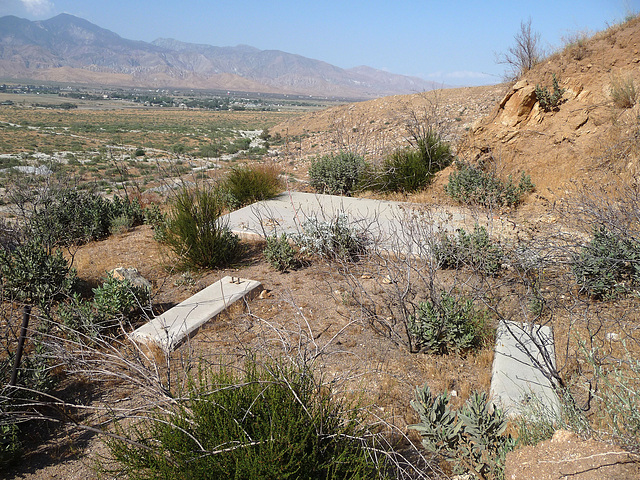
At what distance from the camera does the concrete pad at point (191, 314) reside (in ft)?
12.6

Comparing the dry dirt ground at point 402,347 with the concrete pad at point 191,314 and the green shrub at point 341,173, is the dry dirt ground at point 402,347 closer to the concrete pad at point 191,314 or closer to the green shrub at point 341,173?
the concrete pad at point 191,314

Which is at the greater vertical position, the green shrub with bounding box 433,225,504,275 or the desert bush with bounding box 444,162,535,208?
the desert bush with bounding box 444,162,535,208

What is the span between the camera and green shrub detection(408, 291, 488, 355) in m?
3.63

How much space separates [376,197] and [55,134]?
3435 centimetres

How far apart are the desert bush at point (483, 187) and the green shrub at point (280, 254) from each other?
3411mm

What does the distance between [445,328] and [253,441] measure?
2.19 meters

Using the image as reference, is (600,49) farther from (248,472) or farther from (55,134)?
(55,134)

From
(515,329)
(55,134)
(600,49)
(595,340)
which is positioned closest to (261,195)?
(515,329)

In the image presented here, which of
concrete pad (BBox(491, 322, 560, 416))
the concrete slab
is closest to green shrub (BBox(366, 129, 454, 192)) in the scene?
the concrete slab

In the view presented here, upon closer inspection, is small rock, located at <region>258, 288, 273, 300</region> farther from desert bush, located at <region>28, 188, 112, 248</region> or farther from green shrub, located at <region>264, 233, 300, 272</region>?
desert bush, located at <region>28, 188, 112, 248</region>

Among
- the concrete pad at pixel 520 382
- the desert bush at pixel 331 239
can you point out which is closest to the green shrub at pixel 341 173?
the desert bush at pixel 331 239

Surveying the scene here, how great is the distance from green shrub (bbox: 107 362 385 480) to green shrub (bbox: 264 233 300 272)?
318 centimetres

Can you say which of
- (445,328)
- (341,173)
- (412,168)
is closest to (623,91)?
(412,168)

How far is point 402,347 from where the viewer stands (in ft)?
12.6
